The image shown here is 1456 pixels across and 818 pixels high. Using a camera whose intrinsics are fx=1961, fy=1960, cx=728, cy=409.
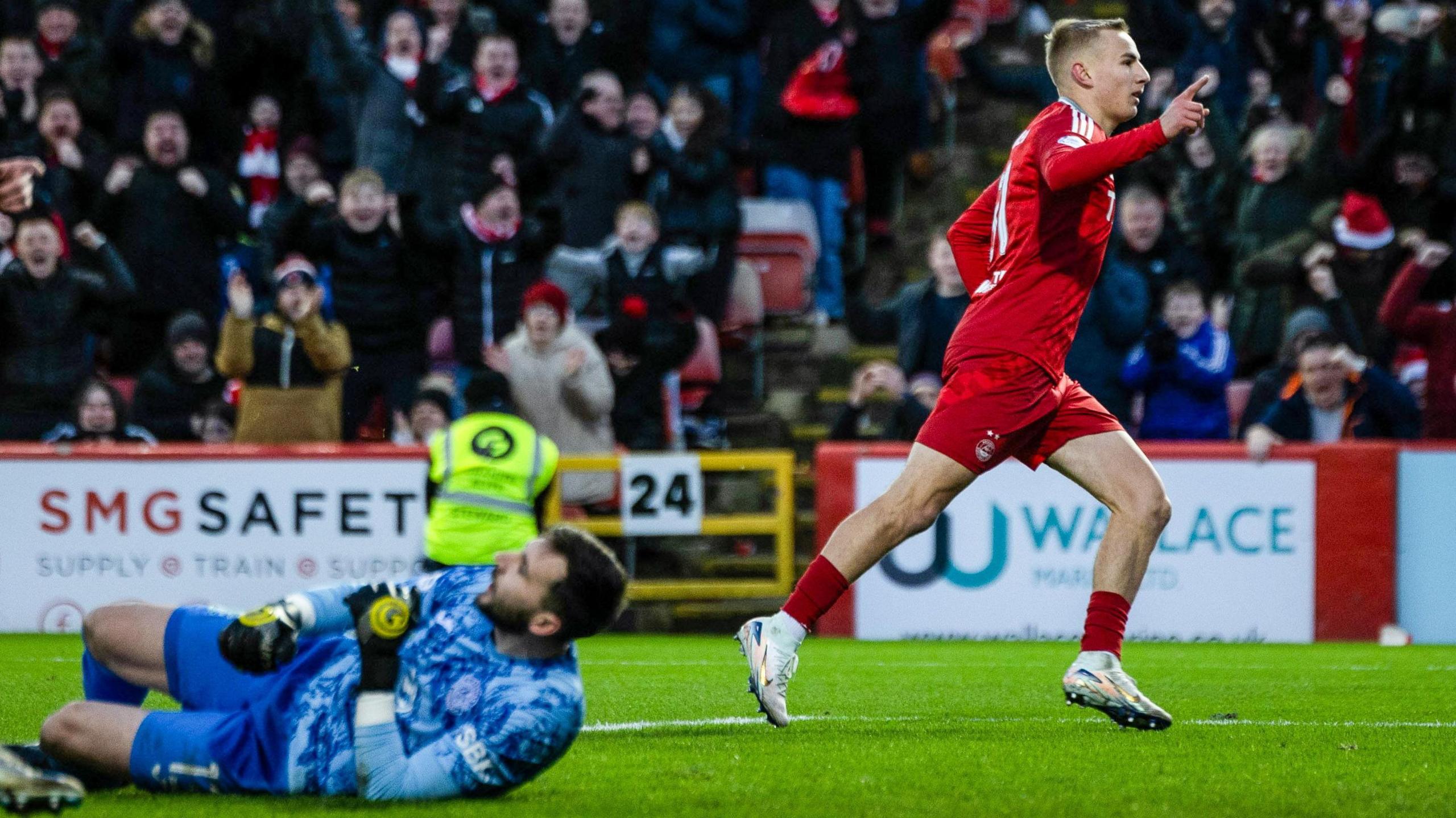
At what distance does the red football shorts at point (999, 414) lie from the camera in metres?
6.15

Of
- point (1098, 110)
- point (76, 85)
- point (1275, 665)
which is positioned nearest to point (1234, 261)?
point (1275, 665)

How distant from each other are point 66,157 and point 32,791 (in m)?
10.2

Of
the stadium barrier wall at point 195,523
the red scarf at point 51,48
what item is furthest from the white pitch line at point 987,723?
the red scarf at point 51,48

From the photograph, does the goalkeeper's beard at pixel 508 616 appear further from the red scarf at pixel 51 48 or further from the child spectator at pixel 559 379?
the red scarf at pixel 51 48

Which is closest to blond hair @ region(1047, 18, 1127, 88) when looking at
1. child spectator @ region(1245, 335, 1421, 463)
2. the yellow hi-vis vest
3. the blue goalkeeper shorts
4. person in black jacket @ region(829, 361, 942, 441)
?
the blue goalkeeper shorts

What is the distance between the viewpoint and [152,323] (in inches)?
528

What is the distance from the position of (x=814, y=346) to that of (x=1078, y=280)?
7685 mm

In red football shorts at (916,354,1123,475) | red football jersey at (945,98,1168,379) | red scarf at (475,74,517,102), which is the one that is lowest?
red football shorts at (916,354,1123,475)

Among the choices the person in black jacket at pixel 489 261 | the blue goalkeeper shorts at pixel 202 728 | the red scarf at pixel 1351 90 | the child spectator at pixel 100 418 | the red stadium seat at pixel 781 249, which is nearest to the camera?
the blue goalkeeper shorts at pixel 202 728

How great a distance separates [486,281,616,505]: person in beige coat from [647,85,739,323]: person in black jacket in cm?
147

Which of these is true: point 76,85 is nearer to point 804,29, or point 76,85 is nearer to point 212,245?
point 212,245

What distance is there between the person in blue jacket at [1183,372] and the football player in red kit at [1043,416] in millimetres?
5140

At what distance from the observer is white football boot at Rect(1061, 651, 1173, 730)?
6.10 metres

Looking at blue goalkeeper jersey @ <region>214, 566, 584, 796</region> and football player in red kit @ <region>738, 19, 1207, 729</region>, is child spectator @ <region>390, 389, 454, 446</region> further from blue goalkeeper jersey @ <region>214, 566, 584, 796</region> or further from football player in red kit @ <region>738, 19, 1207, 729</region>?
blue goalkeeper jersey @ <region>214, 566, 584, 796</region>
